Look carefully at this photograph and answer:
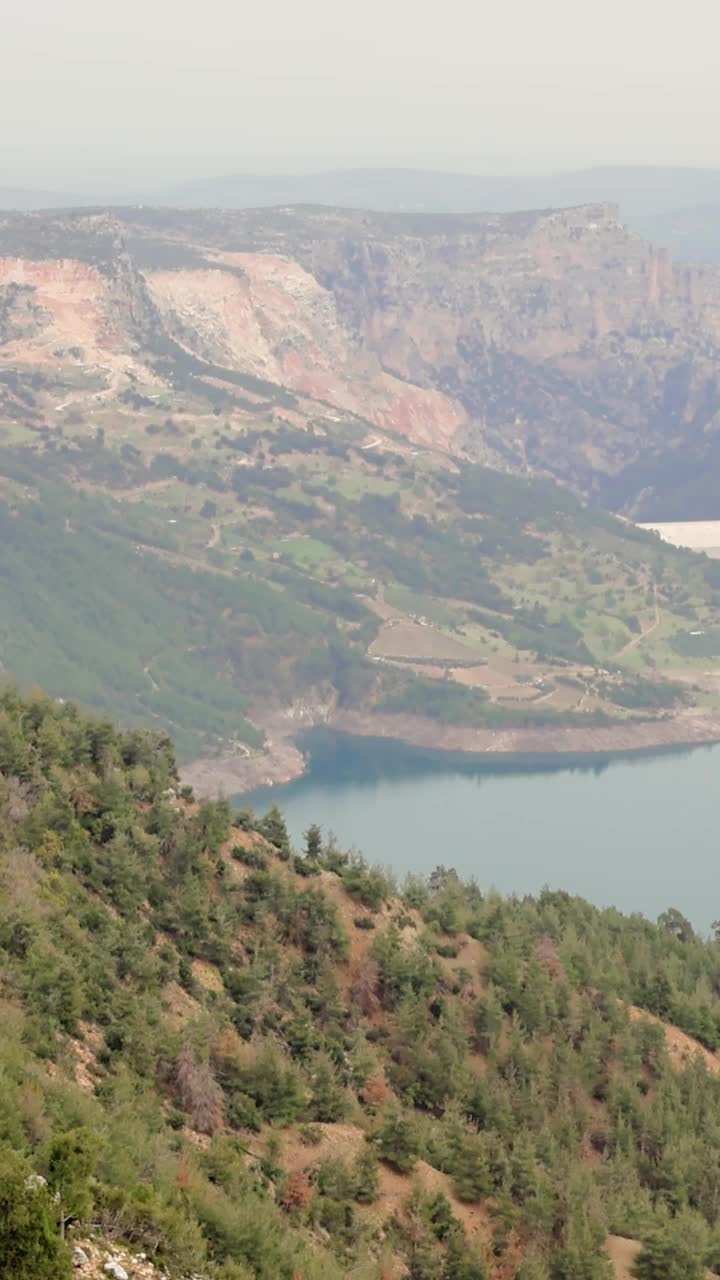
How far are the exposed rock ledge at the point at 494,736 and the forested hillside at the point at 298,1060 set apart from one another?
2644 inches

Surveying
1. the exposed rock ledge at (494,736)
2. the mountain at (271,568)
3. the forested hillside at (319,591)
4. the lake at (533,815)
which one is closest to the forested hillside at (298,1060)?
the lake at (533,815)

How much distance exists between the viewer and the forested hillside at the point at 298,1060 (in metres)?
27.8

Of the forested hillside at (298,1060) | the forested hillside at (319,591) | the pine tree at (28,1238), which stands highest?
the pine tree at (28,1238)

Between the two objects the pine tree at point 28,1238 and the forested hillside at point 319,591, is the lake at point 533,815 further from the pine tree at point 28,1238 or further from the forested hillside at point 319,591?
the pine tree at point 28,1238

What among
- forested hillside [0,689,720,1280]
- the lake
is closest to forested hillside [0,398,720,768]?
the lake

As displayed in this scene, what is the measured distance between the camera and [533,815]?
109000 mm

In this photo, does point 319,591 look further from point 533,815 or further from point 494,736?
point 533,815

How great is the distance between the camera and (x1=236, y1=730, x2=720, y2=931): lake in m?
94.7

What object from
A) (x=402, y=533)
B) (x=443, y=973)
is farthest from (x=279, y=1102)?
(x=402, y=533)

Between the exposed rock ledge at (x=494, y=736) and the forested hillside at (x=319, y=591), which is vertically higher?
A: the forested hillside at (x=319, y=591)

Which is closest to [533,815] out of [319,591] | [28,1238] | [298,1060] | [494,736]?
[494,736]

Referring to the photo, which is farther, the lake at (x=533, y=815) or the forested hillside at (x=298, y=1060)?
the lake at (x=533, y=815)

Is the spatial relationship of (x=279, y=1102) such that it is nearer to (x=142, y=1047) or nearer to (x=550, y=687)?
(x=142, y=1047)

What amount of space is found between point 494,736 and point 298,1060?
3488 inches
